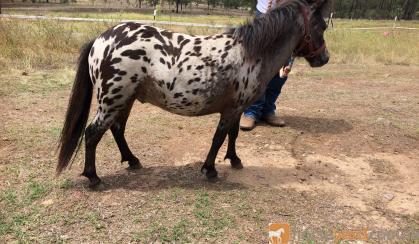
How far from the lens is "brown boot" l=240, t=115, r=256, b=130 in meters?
5.71

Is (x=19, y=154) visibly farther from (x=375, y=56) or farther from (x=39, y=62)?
(x=375, y=56)

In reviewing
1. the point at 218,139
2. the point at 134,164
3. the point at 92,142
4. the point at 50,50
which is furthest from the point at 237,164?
the point at 50,50

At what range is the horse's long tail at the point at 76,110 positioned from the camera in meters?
3.68

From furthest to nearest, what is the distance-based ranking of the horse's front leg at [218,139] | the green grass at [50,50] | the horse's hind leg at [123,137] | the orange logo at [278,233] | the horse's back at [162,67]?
the green grass at [50,50], the horse's hind leg at [123,137], the horse's front leg at [218,139], the horse's back at [162,67], the orange logo at [278,233]

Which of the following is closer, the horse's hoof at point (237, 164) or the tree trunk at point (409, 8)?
the horse's hoof at point (237, 164)

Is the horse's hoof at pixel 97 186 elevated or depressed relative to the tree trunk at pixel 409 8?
depressed

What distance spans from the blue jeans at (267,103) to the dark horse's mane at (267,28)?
82.0 inches

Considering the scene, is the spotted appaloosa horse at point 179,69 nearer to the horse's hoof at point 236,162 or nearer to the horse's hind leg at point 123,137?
the horse's hind leg at point 123,137

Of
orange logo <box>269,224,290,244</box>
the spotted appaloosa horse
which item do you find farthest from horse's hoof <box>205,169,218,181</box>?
orange logo <box>269,224,290,244</box>

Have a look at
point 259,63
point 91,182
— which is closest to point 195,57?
point 259,63

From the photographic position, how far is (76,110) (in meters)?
3.71

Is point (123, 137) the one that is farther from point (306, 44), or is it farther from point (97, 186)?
point (306, 44)

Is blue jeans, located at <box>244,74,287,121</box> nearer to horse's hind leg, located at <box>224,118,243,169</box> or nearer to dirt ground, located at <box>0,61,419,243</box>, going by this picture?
dirt ground, located at <box>0,61,419,243</box>

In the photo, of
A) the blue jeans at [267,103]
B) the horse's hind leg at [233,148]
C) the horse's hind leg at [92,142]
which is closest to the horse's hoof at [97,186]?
the horse's hind leg at [92,142]
